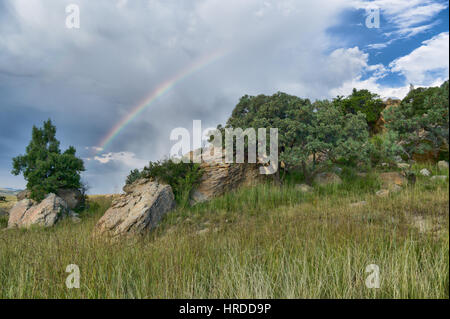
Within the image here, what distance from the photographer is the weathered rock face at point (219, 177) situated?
10.3m

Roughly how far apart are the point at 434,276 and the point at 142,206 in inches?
280

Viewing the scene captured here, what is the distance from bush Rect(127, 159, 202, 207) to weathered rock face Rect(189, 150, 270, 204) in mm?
378

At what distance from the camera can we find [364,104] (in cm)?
2092

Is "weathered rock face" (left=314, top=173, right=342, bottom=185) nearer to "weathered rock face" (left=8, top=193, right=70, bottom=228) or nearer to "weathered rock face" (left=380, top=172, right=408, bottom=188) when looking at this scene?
"weathered rock face" (left=380, top=172, right=408, bottom=188)

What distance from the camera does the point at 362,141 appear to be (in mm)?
10883

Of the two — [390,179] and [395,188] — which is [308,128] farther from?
[395,188]

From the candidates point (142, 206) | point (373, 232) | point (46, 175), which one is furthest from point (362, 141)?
point (46, 175)

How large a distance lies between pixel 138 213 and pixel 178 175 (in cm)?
329

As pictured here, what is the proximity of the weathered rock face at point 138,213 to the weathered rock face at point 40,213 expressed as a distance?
11.9 feet

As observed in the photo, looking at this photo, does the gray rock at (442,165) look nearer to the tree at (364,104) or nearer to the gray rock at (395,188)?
the gray rock at (395,188)

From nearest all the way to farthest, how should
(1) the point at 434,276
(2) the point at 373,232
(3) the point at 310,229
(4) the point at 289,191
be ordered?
(1) the point at 434,276 → (2) the point at 373,232 → (3) the point at 310,229 → (4) the point at 289,191

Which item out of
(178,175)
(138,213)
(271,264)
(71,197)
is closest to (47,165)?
(71,197)

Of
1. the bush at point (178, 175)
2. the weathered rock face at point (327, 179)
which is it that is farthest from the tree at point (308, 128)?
the bush at point (178, 175)
